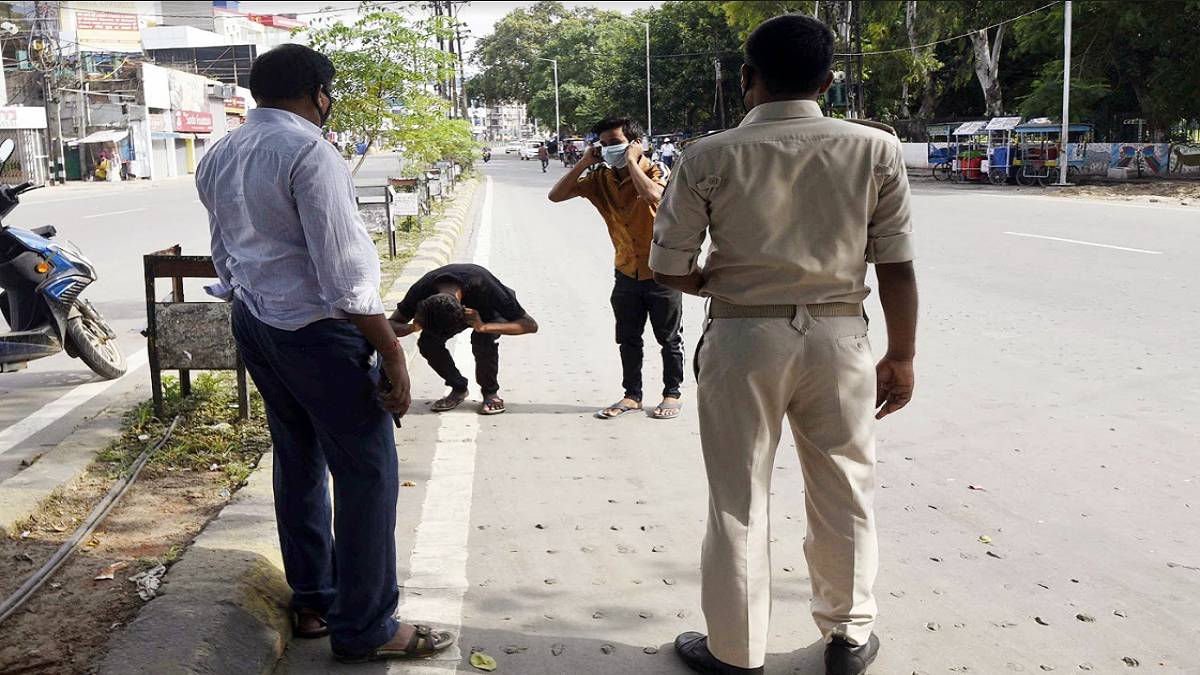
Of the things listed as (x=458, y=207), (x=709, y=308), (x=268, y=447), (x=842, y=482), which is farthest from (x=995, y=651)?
(x=458, y=207)

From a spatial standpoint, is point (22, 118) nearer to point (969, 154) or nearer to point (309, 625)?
point (969, 154)

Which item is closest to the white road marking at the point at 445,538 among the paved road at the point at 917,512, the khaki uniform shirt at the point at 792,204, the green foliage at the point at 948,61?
the paved road at the point at 917,512

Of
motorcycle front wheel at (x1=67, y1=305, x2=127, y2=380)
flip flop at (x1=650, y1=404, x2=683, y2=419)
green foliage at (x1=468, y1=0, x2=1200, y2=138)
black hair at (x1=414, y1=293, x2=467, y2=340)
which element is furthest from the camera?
green foliage at (x1=468, y1=0, x2=1200, y2=138)

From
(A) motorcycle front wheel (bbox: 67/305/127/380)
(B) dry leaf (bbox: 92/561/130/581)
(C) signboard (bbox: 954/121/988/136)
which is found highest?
(C) signboard (bbox: 954/121/988/136)

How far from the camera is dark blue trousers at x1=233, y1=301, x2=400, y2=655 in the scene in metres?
2.87

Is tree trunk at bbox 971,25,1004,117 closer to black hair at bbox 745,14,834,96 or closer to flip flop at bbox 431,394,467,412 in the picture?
flip flop at bbox 431,394,467,412

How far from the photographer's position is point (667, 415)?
5.95m

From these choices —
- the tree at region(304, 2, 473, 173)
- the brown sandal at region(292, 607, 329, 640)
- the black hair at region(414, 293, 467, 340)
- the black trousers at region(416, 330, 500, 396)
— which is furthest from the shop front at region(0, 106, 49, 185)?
the brown sandal at region(292, 607, 329, 640)

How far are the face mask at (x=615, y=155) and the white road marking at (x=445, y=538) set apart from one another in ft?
5.12

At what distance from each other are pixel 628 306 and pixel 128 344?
14.4 ft

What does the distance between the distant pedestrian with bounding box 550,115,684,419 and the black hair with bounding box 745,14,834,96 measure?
2.71m

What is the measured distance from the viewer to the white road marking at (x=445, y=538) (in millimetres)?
3482

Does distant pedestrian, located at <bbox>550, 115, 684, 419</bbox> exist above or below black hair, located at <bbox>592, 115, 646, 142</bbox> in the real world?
below

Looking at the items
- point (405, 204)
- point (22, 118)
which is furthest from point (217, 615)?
point (22, 118)
